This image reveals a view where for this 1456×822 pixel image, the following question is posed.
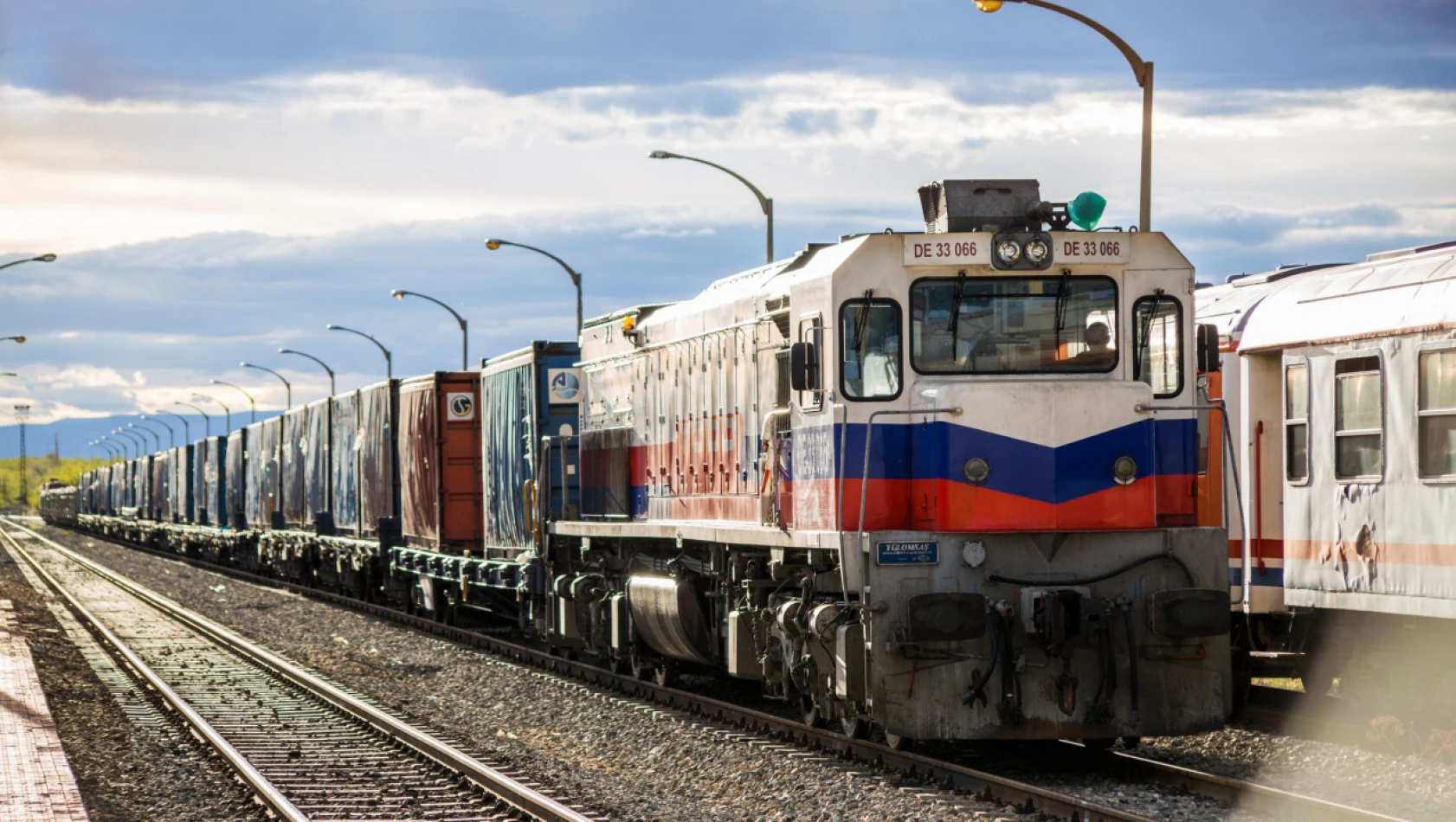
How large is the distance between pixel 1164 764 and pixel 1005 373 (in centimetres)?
286

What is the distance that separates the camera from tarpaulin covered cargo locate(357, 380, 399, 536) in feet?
105

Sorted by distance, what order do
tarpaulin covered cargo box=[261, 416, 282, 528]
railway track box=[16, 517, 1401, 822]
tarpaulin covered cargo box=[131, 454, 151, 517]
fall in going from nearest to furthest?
railway track box=[16, 517, 1401, 822] → tarpaulin covered cargo box=[261, 416, 282, 528] → tarpaulin covered cargo box=[131, 454, 151, 517]

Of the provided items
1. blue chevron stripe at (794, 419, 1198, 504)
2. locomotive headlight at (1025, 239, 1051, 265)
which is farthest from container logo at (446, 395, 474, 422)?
locomotive headlight at (1025, 239, 1051, 265)

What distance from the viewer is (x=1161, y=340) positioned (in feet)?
40.6

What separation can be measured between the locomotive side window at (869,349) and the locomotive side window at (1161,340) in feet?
5.64

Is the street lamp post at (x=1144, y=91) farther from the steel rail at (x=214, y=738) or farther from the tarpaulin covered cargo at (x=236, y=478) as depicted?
the tarpaulin covered cargo at (x=236, y=478)

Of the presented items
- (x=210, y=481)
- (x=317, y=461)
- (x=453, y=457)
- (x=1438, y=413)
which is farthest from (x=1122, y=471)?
(x=210, y=481)

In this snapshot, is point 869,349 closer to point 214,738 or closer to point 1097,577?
point 1097,577

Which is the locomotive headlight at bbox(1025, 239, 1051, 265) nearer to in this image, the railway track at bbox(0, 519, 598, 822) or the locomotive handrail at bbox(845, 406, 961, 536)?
the locomotive handrail at bbox(845, 406, 961, 536)

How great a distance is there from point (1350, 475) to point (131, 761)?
10170 mm

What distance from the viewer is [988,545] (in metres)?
11.9

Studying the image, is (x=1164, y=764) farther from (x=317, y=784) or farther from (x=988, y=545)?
(x=317, y=784)

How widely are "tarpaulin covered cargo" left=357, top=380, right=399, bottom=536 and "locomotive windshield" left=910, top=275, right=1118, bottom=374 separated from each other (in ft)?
69.3

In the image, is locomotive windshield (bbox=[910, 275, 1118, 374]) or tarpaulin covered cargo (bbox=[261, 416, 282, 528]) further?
tarpaulin covered cargo (bbox=[261, 416, 282, 528])
